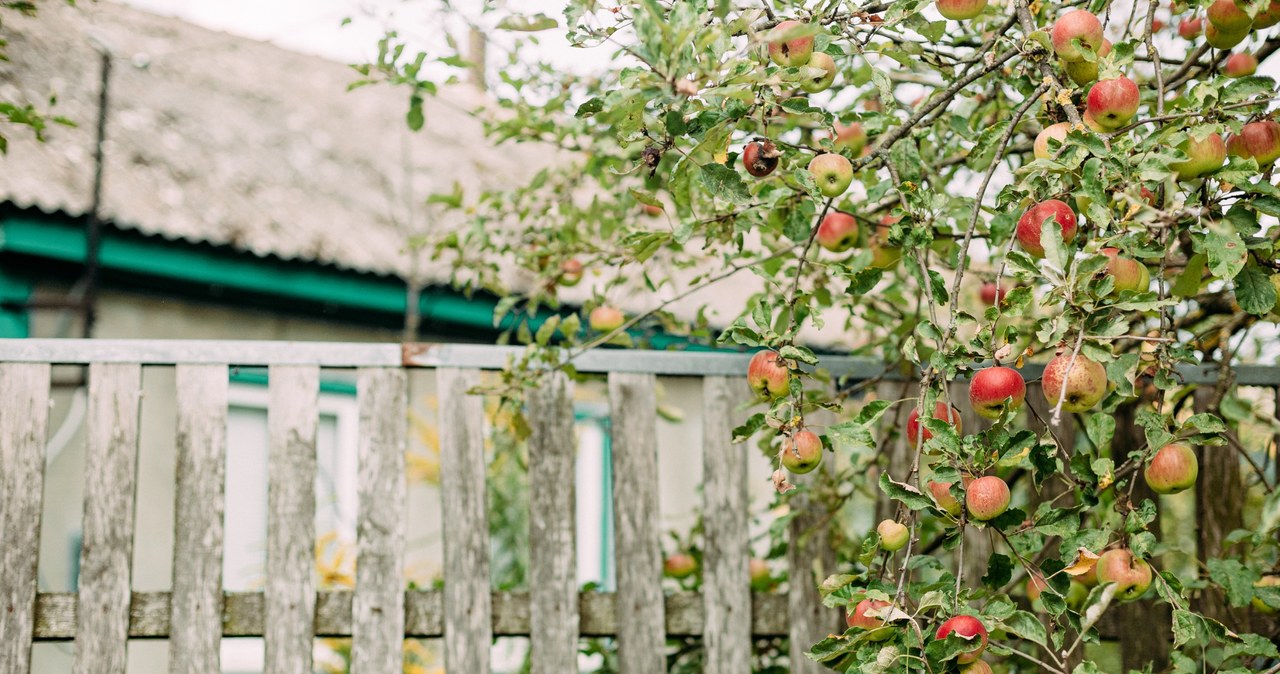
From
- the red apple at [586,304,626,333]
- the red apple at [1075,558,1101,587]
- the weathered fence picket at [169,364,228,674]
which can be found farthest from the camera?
the red apple at [586,304,626,333]

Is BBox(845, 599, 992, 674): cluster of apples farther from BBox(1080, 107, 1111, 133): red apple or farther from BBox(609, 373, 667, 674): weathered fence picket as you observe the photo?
BBox(609, 373, 667, 674): weathered fence picket

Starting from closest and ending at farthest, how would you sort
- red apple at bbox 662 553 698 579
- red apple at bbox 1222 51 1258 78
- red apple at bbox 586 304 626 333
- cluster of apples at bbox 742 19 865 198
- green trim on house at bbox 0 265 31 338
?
cluster of apples at bbox 742 19 865 198 < red apple at bbox 1222 51 1258 78 < red apple at bbox 586 304 626 333 < red apple at bbox 662 553 698 579 < green trim on house at bbox 0 265 31 338

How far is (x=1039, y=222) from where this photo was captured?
4.79ft

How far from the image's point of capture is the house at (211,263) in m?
4.30

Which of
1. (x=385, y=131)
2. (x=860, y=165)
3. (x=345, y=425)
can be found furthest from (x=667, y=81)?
(x=385, y=131)

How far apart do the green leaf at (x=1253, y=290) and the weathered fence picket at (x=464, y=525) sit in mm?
1469

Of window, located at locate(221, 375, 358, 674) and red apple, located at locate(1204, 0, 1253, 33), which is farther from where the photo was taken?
window, located at locate(221, 375, 358, 674)

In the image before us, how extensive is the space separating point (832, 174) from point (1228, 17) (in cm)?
62

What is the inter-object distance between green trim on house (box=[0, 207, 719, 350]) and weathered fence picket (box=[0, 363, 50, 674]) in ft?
6.52

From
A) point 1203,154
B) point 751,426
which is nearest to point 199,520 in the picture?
point 751,426

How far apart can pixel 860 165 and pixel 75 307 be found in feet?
12.3

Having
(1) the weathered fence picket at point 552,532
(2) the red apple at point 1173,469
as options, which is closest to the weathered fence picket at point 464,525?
(1) the weathered fence picket at point 552,532

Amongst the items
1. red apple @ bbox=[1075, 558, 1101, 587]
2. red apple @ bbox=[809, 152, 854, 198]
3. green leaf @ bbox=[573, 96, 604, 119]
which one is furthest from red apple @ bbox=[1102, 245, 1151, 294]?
green leaf @ bbox=[573, 96, 604, 119]

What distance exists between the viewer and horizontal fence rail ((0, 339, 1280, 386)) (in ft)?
7.35
